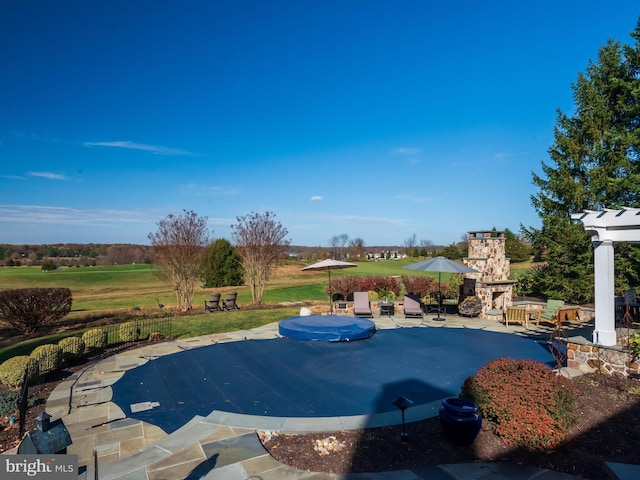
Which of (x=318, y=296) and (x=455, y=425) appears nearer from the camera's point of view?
(x=455, y=425)

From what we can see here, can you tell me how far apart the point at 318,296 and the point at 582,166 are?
15.5 m

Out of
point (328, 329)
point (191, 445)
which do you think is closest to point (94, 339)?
point (328, 329)

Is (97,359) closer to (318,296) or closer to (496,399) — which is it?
(496,399)

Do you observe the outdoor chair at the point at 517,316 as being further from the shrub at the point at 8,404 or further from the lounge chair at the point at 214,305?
the shrub at the point at 8,404

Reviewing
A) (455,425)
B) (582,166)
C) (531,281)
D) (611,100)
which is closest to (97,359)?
(455,425)

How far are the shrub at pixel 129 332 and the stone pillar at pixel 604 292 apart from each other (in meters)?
11.5

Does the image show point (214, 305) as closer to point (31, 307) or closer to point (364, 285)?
point (31, 307)

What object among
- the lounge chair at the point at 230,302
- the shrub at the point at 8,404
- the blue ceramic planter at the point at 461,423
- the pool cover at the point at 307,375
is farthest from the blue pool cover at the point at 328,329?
the shrub at the point at 8,404

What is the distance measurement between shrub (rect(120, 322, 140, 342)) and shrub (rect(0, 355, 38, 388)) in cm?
349

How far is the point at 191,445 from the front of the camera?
4848 mm

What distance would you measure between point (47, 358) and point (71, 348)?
109 centimetres

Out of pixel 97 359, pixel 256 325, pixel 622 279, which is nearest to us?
pixel 97 359

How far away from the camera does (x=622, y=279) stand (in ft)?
53.3

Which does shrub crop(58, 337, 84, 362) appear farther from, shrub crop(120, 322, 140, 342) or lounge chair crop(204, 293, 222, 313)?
lounge chair crop(204, 293, 222, 313)
